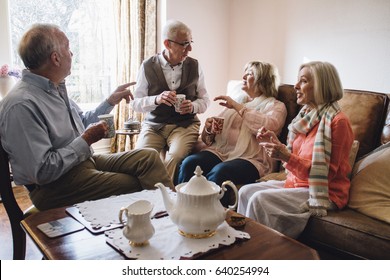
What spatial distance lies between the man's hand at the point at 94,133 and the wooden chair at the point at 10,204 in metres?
0.33

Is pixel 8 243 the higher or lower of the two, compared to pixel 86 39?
lower

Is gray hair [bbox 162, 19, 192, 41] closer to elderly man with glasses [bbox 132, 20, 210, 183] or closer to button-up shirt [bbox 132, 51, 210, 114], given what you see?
elderly man with glasses [bbox 132, 20, 210, 183]

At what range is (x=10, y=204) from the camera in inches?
59.2

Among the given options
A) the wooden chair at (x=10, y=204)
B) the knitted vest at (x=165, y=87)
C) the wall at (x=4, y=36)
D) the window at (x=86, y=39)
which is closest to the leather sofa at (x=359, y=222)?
the knitted vest at (x=165, y=87)

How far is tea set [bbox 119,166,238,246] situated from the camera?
1.07 meters

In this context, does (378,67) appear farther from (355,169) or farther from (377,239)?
(377,239)

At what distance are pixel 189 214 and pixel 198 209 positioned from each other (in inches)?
1.3

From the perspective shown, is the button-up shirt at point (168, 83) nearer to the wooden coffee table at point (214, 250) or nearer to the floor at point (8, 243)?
the floor at point (8, 243)

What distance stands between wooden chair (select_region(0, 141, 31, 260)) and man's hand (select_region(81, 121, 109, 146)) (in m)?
0.33

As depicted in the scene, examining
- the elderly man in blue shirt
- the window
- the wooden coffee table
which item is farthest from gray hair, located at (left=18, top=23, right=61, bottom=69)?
the window

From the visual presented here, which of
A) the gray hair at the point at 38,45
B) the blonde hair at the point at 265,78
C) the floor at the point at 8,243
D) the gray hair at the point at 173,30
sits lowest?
the floor at the point at 8,243

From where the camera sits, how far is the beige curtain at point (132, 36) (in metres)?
3.29

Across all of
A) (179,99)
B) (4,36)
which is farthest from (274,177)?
(4,36)

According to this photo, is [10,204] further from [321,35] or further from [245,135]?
[321,35]
